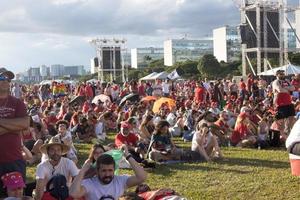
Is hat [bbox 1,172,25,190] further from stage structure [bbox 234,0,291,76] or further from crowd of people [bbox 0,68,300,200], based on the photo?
stage structure [bbox 234,0,291,76]

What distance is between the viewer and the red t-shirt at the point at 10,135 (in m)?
4.91

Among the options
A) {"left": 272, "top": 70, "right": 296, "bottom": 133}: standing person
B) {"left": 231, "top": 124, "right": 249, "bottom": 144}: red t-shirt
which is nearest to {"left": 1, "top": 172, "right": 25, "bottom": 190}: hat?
{"left": 272, "top": 70, "right": 296, "bottom": 133}: standing person

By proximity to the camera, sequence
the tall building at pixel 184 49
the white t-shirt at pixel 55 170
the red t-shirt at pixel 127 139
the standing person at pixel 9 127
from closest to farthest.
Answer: the standing person at pixel 9 127 → the white t-shirt at pixel 55 170 → the red t-shirt at pixel 127 139 → the tall building at pixel 184 49

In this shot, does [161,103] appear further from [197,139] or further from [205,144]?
[197,139]

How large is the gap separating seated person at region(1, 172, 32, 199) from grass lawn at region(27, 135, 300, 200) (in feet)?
11.1

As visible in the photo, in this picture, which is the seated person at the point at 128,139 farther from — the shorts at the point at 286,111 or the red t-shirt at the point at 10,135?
the red t-shirt at the point at 10,135

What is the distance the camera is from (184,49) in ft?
572

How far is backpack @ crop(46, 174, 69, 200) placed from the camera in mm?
5551

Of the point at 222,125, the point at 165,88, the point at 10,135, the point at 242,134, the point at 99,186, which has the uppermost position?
the point at 10,135

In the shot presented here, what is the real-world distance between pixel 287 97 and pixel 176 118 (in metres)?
4.55

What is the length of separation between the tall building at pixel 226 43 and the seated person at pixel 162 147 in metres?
126

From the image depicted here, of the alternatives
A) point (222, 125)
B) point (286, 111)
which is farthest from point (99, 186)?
point (222, 125)

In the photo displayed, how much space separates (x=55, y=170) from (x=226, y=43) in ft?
449

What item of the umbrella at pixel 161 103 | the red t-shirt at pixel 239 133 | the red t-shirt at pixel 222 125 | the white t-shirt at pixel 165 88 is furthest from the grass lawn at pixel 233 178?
the white t-shirt at pixel 165 88
